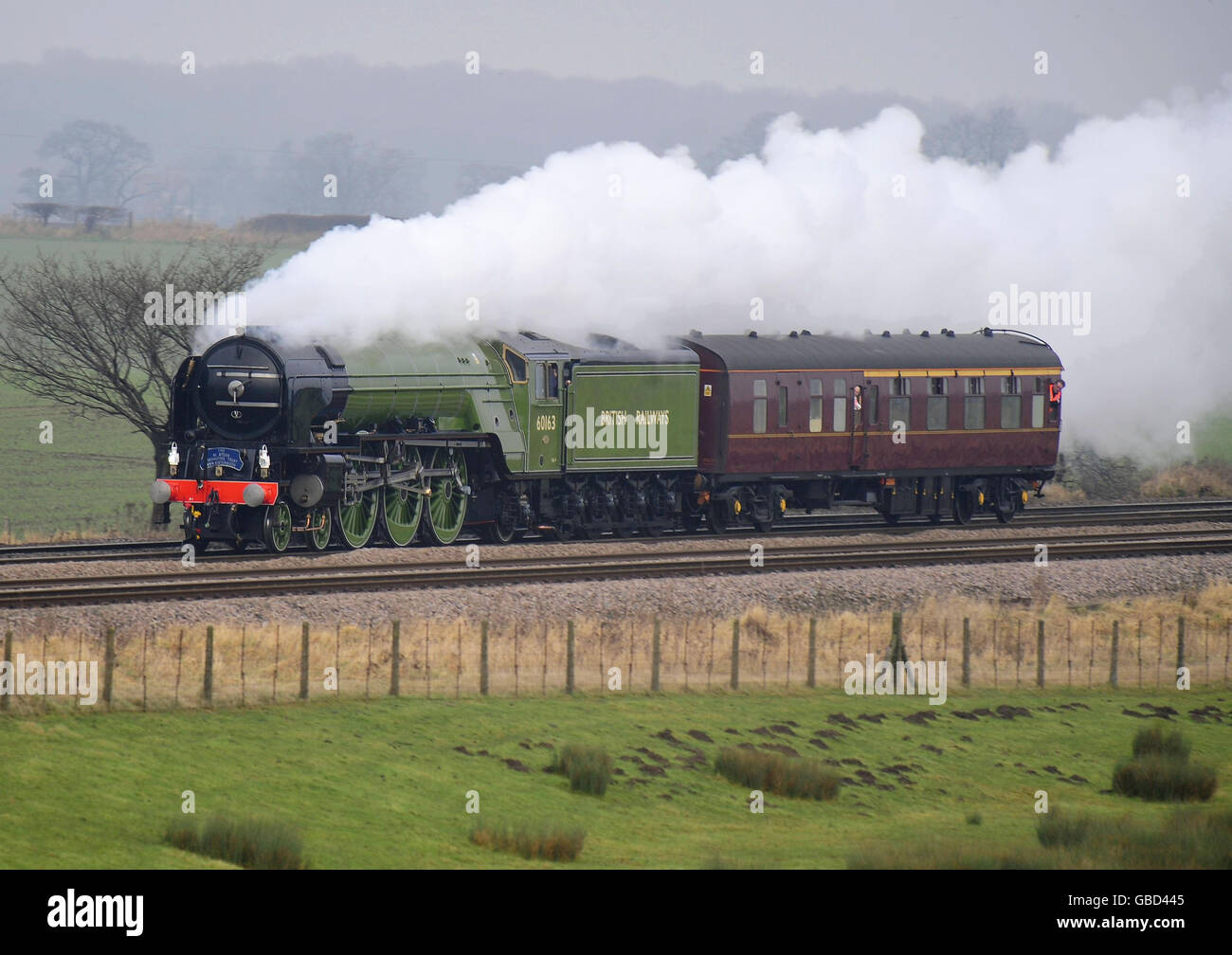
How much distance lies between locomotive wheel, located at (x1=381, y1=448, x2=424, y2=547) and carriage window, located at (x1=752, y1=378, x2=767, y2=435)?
7.68m

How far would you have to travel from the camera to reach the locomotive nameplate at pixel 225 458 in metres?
29.9

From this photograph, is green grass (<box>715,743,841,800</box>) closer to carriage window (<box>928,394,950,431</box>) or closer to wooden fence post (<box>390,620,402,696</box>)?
wooden fence post (<box>390,620,402,696</box>)

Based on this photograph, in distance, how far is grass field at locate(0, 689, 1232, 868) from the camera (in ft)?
59.5

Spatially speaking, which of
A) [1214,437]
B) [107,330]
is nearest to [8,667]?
[107,330]

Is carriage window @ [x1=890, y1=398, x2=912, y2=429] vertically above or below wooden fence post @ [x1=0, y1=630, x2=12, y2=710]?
above

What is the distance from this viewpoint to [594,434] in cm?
3556

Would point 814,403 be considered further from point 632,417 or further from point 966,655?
point 966,655

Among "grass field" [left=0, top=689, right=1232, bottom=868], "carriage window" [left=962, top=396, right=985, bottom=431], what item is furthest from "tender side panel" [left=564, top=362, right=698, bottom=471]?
"grass field" [left=0, top=689, right=1232, bottom=868]

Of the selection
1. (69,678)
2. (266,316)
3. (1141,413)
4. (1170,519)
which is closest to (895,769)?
(69,678)

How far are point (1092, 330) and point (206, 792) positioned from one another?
3947 cm

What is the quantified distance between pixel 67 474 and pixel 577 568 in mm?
42818

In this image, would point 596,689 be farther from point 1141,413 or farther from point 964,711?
point 1141,413

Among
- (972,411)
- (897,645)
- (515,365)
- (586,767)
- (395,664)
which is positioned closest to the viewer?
(586,767)

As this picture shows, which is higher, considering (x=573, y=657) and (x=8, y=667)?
(x=8, y=667)
